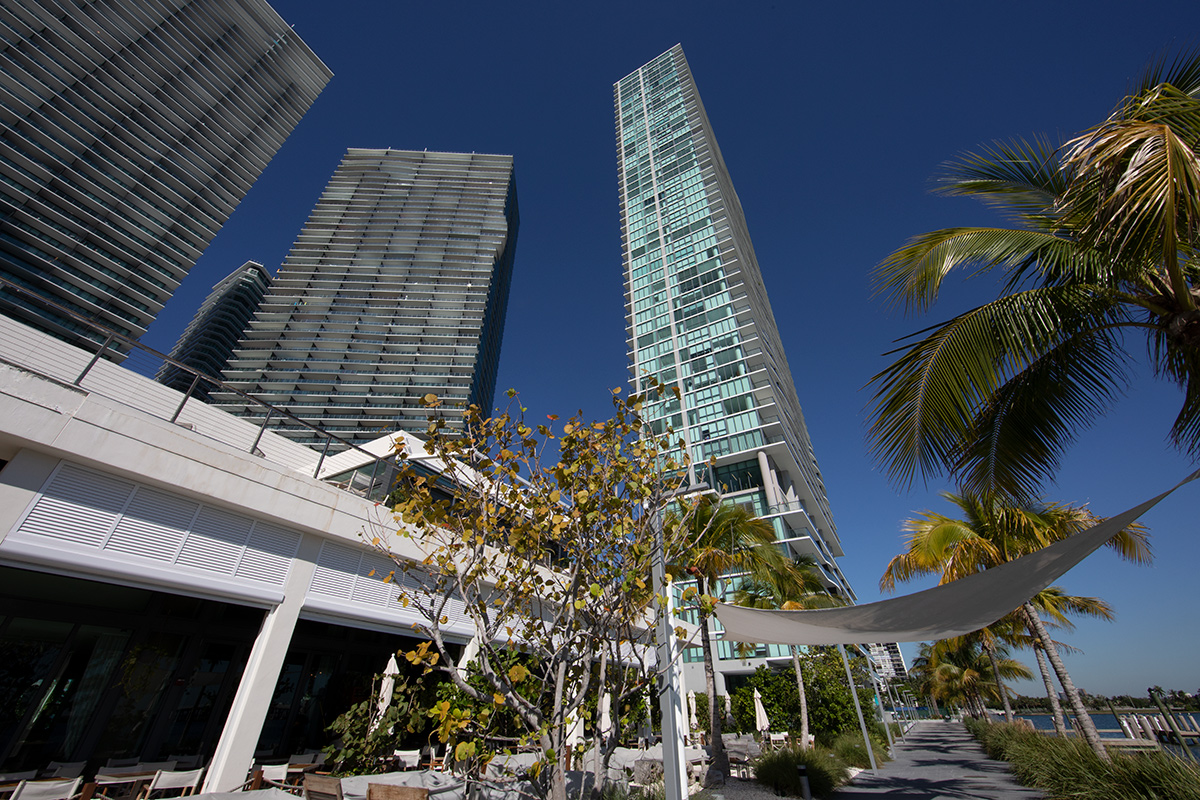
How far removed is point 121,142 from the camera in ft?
213

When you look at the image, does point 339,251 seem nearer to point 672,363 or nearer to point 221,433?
point 672,363

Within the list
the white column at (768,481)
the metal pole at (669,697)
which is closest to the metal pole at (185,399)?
the metal pole at (669,697)

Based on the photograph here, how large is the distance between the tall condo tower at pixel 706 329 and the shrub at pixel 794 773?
Result: 24.2 m

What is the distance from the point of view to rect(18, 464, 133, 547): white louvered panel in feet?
18.5

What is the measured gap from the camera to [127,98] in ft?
217

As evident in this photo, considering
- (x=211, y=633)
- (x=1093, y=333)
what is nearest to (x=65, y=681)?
(x=211, y=633)

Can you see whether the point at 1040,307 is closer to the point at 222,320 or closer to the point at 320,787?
the point at 320,787

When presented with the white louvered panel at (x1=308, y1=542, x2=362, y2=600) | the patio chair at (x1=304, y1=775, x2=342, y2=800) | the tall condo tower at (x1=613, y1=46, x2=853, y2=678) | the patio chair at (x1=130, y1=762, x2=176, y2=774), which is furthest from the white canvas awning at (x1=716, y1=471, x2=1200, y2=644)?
the tall condo tower at (x1=613, y1=46, x2=853, y2=678)

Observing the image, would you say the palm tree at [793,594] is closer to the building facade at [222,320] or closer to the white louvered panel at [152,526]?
the white louvered panel at [152,526]

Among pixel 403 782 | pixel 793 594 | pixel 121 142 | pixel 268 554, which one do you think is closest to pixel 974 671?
pixel 793 594

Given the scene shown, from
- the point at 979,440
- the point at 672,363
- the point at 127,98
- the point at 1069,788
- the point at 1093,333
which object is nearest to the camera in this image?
the point at 1093,333

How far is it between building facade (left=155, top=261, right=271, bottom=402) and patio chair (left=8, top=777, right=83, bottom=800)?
108746 millimetres

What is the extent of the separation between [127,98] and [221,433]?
85.9 meters

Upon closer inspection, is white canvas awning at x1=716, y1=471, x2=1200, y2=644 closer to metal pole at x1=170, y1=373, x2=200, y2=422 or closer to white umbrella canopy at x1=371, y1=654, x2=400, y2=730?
white umbrella canopy at x1=371, y1=654, x2=400, y2=730
